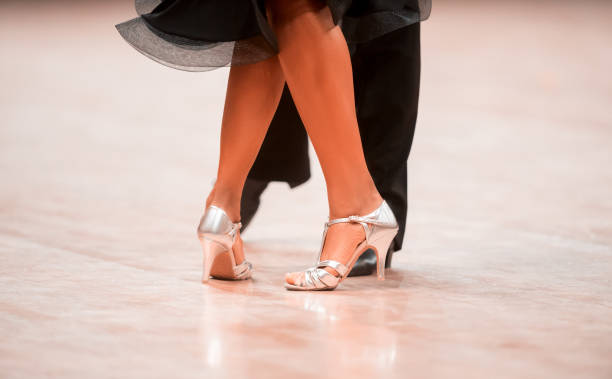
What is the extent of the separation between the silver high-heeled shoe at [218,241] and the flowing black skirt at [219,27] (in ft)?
0.66

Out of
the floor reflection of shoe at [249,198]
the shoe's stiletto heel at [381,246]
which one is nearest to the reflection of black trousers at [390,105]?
the shoe's stiletto heel at [381,246]

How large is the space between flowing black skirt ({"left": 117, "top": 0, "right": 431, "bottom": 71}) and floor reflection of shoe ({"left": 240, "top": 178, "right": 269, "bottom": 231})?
409 mm

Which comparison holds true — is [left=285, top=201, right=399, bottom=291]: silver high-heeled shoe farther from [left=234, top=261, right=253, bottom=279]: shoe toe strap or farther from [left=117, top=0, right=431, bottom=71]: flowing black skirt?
[left=117, top=0, right=431, bottom=71]: flowing black skirt

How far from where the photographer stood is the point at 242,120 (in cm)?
112

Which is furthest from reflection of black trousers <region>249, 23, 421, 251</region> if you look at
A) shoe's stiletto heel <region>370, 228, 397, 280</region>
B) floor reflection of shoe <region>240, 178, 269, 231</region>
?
floor reflection of shoe <region>240, 178, 269, 231</region>

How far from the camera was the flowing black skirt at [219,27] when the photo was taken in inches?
40.6

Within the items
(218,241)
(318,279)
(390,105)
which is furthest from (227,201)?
(390,105)

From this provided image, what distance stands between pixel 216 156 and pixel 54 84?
171 cm

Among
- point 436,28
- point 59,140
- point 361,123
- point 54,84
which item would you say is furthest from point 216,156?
point 436,28

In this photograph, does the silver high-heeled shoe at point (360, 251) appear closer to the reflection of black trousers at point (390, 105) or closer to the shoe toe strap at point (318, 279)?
the shoe toe strap at point (318, 279)

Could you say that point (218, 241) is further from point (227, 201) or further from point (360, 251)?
point (360, 251)

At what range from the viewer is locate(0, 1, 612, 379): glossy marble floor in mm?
811

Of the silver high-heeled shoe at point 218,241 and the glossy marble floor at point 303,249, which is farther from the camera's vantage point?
the silver high-heeled shoe at point 218,241

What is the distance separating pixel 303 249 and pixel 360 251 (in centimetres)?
31
